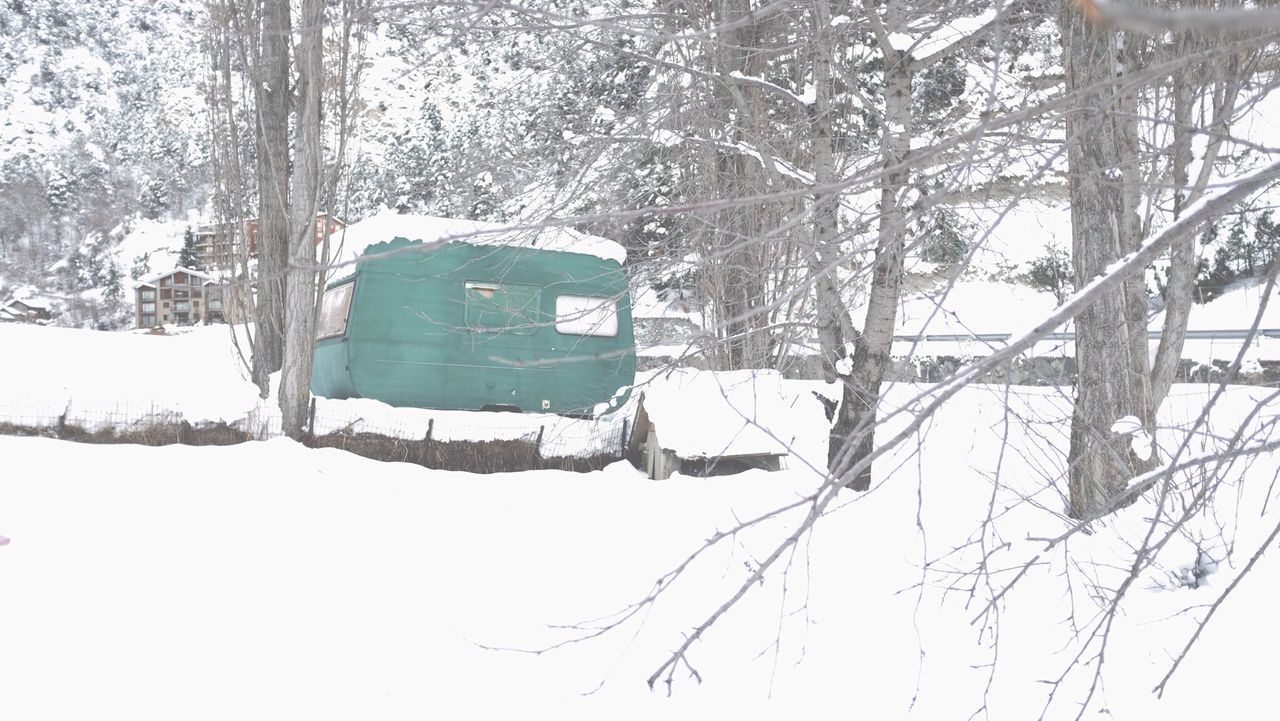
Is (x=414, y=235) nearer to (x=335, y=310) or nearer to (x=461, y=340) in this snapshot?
(x=461, y=340)

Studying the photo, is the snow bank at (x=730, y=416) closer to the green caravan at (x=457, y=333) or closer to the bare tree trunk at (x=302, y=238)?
the green caravan at (x=457, y=333)

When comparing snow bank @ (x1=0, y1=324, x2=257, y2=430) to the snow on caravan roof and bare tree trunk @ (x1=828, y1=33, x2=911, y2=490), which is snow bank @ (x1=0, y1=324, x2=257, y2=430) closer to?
the snow on caravan roof

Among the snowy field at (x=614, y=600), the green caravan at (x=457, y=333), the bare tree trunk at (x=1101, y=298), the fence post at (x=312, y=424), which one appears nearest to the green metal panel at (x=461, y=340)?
the green caravan at (x=457, y=333)

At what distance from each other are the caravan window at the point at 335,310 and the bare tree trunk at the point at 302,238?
2.71 ft

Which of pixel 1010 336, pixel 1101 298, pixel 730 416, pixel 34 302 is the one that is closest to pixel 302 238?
pixel 730 416

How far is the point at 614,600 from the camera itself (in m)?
4.75

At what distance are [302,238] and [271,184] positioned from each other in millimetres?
1343

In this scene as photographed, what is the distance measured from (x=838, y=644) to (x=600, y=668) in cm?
104

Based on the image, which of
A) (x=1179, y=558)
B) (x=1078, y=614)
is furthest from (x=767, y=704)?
(x=1179, y=558)

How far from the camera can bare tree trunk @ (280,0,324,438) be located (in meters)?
8.75

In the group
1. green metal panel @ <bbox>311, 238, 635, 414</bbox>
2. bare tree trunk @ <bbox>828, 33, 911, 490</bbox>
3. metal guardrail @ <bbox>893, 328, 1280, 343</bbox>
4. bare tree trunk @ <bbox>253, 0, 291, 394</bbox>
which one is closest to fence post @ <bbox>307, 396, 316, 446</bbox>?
green metal panel @ <bbox>311, 238, 635, 414</bbox>

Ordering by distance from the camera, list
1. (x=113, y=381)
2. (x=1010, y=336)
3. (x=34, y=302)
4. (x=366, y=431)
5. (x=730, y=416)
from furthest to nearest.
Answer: (x=34, y=302)
(x=113, y=381)
(x=366, y=431)
(x=730, y=416)
(x=1010, y=336)

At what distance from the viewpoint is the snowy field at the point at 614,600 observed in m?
3.41

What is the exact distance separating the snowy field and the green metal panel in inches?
124
